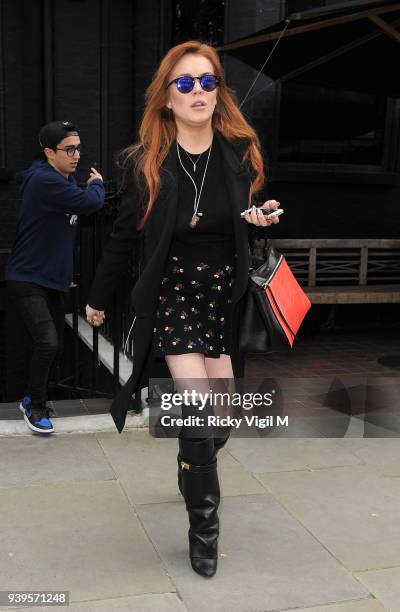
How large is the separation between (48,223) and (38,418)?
4.09 ft

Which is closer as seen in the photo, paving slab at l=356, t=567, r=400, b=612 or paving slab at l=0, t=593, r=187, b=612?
paving slab at l=0, t=593, r=187, b=612

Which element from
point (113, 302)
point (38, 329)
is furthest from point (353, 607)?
point (113, 302)

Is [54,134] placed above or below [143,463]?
above

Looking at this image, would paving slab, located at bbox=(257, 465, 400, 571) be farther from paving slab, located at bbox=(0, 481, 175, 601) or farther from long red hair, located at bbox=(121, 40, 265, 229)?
long red hair, located at bbox=(121, 40, 265, 229)

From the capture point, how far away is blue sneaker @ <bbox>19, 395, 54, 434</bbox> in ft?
15.1

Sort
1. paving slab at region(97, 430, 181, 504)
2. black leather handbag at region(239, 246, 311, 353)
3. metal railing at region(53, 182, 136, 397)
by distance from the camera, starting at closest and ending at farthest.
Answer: black leather handbag at region(239, 246, 311, 353), paving slab at region(97, 430, 181, 504), metal railing at region(53, 182, 136, 397)

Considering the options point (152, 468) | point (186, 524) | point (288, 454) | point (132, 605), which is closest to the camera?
point (132, 605)

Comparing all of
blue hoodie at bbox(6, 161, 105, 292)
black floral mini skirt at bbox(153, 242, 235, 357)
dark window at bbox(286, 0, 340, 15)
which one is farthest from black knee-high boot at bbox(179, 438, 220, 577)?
dark window at bbox(286, 0, 340, 15)

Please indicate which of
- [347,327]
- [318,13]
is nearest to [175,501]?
[318,13]

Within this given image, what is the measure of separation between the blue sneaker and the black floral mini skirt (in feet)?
5.78

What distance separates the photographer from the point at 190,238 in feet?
10.1

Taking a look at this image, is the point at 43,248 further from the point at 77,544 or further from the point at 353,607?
the point at 353,607

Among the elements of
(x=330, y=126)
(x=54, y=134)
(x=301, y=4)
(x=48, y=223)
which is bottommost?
(x=48, y=223)

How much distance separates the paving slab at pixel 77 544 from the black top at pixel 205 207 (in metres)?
1.39
